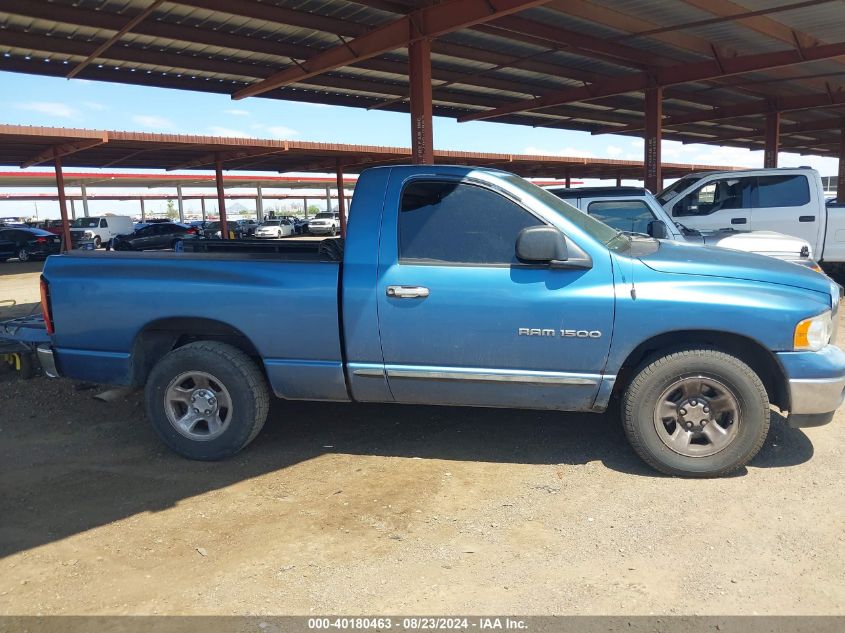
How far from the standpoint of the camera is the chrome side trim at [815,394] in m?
3.71

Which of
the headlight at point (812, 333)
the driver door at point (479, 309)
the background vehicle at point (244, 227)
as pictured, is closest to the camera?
the headlight at point (812, 333)

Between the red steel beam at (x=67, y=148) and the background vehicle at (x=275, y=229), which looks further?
the background vehicle at (x=275, y=229)

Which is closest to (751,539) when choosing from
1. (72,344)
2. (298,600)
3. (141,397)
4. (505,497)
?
(505,497)

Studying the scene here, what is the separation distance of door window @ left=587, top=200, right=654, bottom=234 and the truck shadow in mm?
2986

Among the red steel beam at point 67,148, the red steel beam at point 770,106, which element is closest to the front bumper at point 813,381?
the red steel beam at point 770,106

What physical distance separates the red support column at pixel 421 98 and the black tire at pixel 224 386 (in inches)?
273

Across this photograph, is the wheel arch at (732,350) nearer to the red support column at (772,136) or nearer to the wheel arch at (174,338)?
the wheel arch at (174,338)

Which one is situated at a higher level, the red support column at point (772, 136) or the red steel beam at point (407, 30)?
the red steel beam at point (407, 30)

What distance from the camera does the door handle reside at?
3.90 m

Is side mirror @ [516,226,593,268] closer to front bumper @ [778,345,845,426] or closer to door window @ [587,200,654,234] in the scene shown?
front bumper @ [778,345,845,426]

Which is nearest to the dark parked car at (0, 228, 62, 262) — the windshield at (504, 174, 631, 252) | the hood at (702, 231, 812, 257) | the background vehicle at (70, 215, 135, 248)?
the background vehicle at (70, 215, 135, 248)

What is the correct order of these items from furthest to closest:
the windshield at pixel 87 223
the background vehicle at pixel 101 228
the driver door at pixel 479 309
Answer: the windshield at pixel 87 223 < the background vehicle at pixel 101 228 < the driver door at pixel 479 309

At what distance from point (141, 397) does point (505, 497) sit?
12.3ft

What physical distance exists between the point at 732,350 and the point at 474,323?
166 cm
